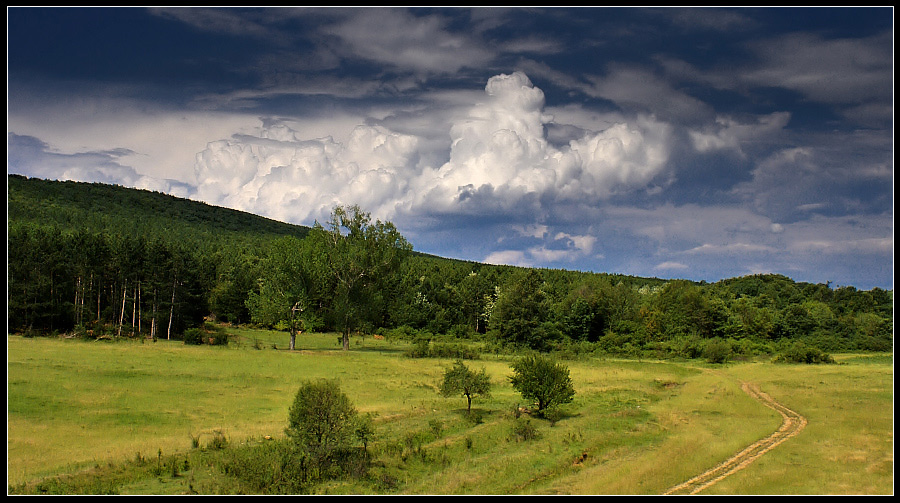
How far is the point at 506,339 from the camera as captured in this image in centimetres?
9144

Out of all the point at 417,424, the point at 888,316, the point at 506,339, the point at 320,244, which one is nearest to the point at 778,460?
the point at 417,424

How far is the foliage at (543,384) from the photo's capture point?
1436 inches

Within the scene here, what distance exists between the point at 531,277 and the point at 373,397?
2284 inches

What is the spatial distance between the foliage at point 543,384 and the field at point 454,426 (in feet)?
4.90

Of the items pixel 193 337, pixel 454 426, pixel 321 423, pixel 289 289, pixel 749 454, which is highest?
pixel 289 289

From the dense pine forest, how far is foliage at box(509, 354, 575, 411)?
124 feet

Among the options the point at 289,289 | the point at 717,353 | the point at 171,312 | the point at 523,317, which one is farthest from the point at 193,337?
the point at 717,353

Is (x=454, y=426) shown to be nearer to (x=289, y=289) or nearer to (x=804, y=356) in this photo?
(x=289, y=289)

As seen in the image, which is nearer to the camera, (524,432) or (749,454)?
(749,454)

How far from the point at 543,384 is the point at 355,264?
39.1 m

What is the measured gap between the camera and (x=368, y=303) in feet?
242

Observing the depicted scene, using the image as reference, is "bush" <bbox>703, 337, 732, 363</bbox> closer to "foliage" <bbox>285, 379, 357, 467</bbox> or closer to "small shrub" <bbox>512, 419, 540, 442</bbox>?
"small shrub" <bbox>512, 419, 540, 442</bbox>

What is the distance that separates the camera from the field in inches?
886

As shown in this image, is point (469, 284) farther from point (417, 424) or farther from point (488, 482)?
point (488, 482)
